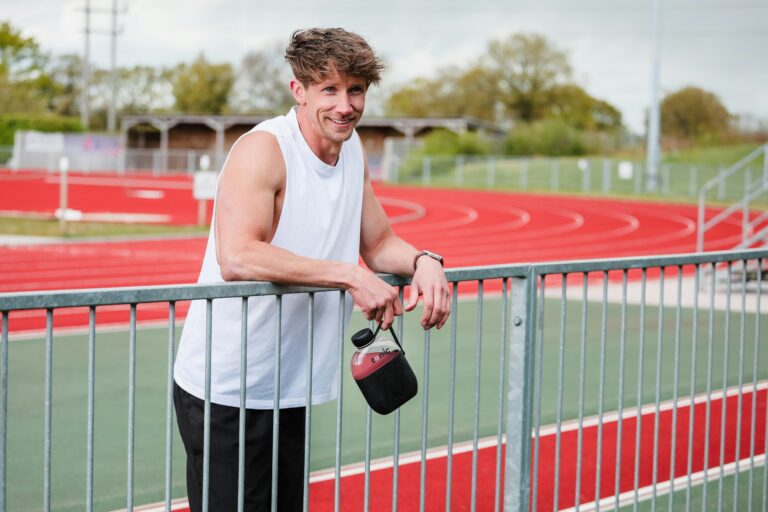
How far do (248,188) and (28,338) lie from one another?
7768 mm

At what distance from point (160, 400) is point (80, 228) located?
15.7 meters

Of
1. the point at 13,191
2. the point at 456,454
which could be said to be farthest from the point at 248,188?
the point at 13,191

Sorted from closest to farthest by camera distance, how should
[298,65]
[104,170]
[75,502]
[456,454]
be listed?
1. [298,65]
2. [75,502]
3. [456,454]
4. [104,170]

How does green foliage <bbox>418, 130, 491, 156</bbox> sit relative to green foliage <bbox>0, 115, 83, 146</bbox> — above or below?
below

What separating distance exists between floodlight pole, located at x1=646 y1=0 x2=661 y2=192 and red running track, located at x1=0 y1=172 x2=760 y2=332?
3820mm

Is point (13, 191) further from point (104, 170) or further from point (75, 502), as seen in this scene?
point (75, 502)

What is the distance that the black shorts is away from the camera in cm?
307

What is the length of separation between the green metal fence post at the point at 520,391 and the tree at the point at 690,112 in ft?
236

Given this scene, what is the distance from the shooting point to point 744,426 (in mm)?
6957

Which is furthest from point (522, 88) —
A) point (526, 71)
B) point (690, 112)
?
point (690, 112)

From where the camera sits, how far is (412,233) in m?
23.9

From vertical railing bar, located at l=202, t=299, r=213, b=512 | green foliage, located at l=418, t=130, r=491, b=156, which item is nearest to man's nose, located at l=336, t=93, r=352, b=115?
vertical railing bar, located at l=202, t=299, r=213, b=512

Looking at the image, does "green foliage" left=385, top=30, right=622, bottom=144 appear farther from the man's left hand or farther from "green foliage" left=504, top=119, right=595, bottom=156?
the man's left hand

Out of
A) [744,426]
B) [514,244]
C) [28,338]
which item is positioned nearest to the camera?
[744,426]
